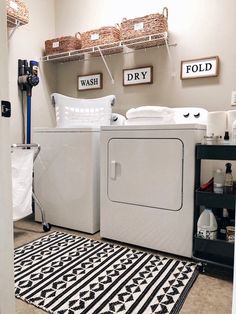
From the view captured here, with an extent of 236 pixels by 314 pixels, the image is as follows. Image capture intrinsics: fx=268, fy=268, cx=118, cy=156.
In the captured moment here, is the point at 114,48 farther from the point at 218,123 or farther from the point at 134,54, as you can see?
the point at 218,123

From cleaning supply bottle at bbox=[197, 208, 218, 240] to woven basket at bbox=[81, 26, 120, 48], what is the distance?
1848 millimetres

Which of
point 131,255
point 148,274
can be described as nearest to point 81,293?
point 148,274

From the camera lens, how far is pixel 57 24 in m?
3.17

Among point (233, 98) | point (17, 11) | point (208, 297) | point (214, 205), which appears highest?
point (17, 11)

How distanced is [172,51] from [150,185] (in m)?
1.38

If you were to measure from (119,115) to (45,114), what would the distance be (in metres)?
0.94

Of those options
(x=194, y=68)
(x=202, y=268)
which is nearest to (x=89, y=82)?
(x=194, y=68)

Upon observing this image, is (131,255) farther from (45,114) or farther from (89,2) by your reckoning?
(89,2)

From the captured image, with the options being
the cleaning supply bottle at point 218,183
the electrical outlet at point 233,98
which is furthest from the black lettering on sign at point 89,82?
the cleaning supply bottle at point 218,183

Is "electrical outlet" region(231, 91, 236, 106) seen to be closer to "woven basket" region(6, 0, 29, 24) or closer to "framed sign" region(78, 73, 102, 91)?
"framed sign" region(78, 73, 102, 91)

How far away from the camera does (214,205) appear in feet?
5.31

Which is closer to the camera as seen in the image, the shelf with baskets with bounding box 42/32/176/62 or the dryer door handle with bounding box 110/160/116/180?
the dryer door handle with bounding box 110/160/116/180

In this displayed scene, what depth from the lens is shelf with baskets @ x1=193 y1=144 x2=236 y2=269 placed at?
61.8 inches

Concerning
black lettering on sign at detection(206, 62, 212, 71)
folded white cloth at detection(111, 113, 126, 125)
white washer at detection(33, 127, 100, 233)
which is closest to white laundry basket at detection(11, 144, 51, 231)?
white washer at detection(33, 127, 100, 233)
